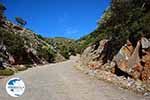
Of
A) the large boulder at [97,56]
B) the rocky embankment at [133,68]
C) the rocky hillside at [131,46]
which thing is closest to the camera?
the rocky embankment at [133,68]

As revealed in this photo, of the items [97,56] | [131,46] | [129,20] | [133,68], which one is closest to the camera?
[133,68]

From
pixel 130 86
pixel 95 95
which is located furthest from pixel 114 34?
pixel 95 95

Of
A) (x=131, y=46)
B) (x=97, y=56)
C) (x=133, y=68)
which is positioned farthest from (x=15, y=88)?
(x=97, y=56)

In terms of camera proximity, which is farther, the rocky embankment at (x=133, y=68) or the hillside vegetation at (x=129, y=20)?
the hillside vegetation at (x=129, y=20)

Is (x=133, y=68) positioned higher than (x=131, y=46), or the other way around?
(x=131, y=46)

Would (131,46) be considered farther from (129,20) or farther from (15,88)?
(15,88)

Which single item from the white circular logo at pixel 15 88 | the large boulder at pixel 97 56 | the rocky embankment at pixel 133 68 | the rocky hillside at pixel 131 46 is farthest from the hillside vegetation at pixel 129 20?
the white circular logo at pixel 15 88

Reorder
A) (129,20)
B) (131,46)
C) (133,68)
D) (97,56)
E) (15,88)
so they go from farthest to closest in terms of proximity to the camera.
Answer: (97,56) < (129,20) < (131,46) < (133,68) < (15,88)

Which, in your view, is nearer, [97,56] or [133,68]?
[133,68]

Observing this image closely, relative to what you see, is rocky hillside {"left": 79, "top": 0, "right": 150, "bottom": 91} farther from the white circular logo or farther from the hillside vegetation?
the white circular logo

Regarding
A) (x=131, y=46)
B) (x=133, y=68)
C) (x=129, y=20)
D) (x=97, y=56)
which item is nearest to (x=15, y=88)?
(x=133, y=68)

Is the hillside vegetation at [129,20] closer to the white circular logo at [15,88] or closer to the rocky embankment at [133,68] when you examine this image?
the rocky embankment at [133,68]

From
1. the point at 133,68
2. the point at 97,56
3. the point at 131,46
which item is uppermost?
the point at 97,56

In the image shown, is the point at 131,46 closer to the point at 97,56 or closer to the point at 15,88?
the point at 97,56
